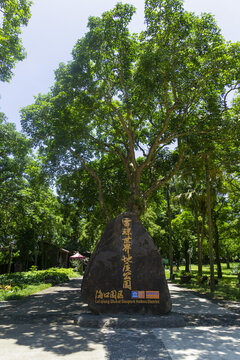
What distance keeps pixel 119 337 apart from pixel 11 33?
1145 centimetres

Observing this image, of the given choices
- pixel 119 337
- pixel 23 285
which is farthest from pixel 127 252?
pixel 23 285

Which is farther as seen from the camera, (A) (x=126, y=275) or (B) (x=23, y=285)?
(B) (x=23, y=285)

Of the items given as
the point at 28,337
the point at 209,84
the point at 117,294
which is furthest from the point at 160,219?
the point at 28,337

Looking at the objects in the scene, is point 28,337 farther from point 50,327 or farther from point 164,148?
point 164,148

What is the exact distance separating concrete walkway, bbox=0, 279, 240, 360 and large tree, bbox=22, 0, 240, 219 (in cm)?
540

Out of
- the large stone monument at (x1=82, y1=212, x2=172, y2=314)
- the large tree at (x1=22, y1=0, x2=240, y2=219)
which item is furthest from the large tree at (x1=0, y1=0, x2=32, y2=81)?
the large stone monument at (x1=82, y1=212, x2=172, y2=314)

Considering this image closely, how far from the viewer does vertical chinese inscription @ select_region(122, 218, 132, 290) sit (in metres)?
8.67

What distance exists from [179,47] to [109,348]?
11009 mm

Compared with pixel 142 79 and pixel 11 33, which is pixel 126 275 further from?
pixel 11 33

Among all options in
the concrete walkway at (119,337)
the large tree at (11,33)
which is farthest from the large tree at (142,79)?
the concrete walkway at (119,337)

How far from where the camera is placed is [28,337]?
6258 mm

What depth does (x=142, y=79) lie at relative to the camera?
11.2m

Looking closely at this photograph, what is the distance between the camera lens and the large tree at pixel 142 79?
1119 centimetres

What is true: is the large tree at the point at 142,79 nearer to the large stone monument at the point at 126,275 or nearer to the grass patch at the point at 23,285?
the large stone monument at the point at 126,275
